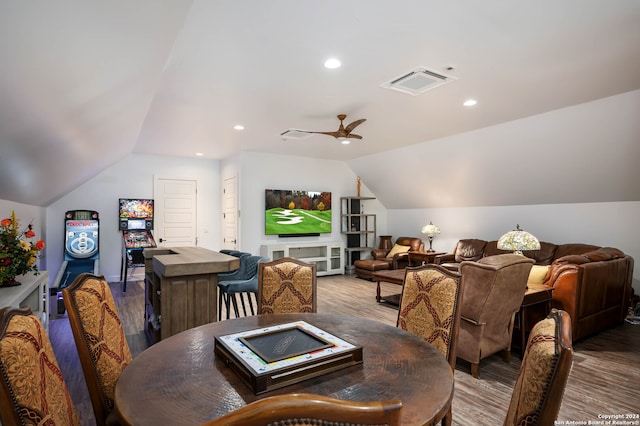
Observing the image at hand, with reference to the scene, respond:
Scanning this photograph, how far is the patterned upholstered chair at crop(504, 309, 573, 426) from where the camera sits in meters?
0.84

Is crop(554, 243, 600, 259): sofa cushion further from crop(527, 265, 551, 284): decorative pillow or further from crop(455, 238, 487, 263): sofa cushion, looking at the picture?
crop(527, 265, 551, 284): decorative pillow

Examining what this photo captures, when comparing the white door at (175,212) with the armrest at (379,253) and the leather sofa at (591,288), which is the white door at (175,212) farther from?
the leather sofa at (591,288)

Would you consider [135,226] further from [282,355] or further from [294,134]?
[282,355]

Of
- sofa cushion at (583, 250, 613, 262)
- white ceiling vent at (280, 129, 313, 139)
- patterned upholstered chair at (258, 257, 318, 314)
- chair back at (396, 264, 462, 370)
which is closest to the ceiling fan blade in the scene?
white ceiling vent at (280, 129, 313, 139)

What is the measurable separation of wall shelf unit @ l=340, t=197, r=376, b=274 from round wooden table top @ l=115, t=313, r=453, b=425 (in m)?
6.58

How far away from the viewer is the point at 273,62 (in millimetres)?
3051

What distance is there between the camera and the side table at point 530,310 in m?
3.32

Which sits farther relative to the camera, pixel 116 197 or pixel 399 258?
pixel 399 258

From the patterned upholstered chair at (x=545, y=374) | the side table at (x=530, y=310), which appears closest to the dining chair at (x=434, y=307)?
the patterned upholstered chair at (x=545, y=374)

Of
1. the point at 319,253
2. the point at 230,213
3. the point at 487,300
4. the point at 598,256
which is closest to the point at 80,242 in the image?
the point at 230,213

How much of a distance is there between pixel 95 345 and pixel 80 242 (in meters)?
5.65

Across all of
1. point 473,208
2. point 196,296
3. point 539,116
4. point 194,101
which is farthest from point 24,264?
point 473,208

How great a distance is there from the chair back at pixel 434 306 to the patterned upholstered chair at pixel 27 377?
1.68 m

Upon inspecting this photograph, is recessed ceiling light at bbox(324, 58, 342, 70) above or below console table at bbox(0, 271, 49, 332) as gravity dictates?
above
